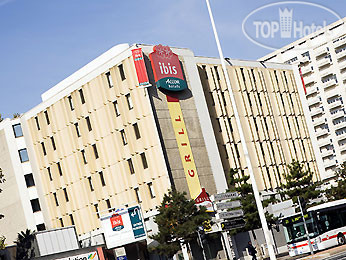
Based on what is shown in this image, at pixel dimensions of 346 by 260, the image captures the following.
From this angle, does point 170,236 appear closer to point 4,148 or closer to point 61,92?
point 61,92

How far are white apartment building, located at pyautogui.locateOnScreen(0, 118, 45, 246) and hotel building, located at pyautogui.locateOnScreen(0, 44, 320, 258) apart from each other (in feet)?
4.46

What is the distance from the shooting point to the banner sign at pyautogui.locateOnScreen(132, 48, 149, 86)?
70662 mm

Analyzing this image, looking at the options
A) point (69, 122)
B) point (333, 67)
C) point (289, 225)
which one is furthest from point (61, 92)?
point (333, 67)

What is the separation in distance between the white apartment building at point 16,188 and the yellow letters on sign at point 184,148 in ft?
78.6

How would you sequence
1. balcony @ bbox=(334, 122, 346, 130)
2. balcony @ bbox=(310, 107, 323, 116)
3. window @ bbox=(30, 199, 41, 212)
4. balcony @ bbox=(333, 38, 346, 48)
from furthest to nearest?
balcony @ bbox=(310, 107, 323, 116), balcony @ bbox=(334, 122, 346, 130), balcony @ bbox=(333, 38, 346, 48), window @ bbox=(30, 199, 41, 212)

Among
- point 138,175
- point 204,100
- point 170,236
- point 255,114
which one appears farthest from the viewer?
point 255,114

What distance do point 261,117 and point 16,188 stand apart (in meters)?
33.0

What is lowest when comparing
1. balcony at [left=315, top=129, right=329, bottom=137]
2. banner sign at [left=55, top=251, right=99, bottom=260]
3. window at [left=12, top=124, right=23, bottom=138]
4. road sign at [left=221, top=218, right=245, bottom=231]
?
banner sign at [left=55, top=251, right=99, bottom=260]

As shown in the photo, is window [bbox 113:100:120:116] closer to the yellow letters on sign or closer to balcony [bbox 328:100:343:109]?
the yellow letters on sign

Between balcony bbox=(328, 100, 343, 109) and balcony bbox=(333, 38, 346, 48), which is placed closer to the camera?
balcony bbox=(333, 38, 346, 48)

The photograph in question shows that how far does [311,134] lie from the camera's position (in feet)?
317

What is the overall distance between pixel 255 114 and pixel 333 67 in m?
74.6

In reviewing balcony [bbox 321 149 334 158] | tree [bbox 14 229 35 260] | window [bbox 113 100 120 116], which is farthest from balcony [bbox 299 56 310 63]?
tree [bbox 14 229 35 260]

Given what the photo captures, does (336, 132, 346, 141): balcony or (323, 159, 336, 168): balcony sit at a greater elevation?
(336, 132, 346, 141): balcony
